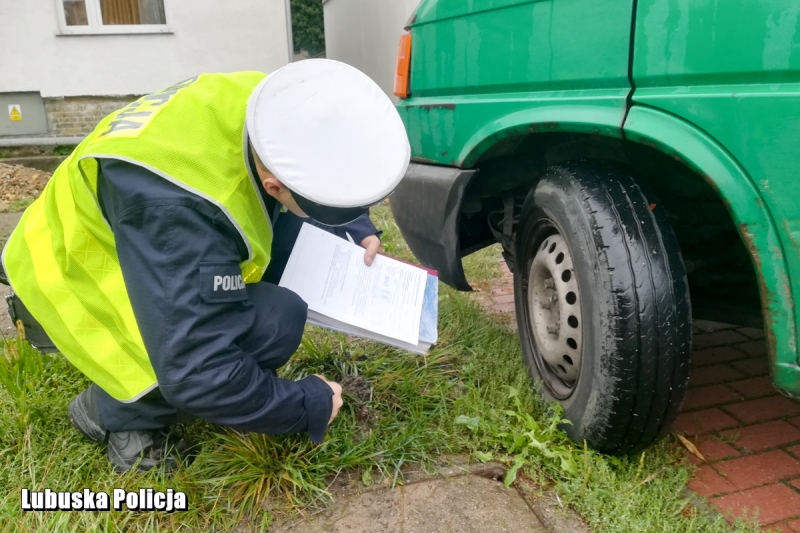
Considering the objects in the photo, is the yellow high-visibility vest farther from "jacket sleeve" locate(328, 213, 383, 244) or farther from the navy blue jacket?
"jacket sleeve" locate(328, 213, 383, 244)

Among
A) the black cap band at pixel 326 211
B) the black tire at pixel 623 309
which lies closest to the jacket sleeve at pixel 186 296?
the black cap band at pixel 326 211

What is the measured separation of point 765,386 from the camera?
229 cm

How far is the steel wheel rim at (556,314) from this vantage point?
5.95ft

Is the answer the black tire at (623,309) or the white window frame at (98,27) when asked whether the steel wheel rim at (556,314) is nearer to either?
the black tire at (623,309)

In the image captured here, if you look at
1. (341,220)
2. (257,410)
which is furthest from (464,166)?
(257,410)

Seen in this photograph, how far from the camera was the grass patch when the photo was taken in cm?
159

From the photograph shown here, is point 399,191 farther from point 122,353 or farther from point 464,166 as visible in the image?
point 122,353

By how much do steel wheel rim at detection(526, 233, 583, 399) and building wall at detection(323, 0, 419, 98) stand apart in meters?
4.77

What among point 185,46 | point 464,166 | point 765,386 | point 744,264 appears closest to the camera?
point 744,264

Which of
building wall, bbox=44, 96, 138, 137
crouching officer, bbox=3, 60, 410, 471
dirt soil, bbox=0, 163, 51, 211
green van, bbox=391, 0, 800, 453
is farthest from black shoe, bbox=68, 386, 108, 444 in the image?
building wall, bbox=44, 96, 138, 137

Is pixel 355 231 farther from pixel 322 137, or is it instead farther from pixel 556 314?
pixel 322 137

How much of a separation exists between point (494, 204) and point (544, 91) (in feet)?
2.59

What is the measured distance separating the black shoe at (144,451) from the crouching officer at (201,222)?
194mm

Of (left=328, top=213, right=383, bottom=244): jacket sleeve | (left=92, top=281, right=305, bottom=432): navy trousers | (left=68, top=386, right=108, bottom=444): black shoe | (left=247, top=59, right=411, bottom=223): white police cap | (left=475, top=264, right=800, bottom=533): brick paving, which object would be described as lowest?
(left=475, top=264, right=800, bottom=533): brick paving
